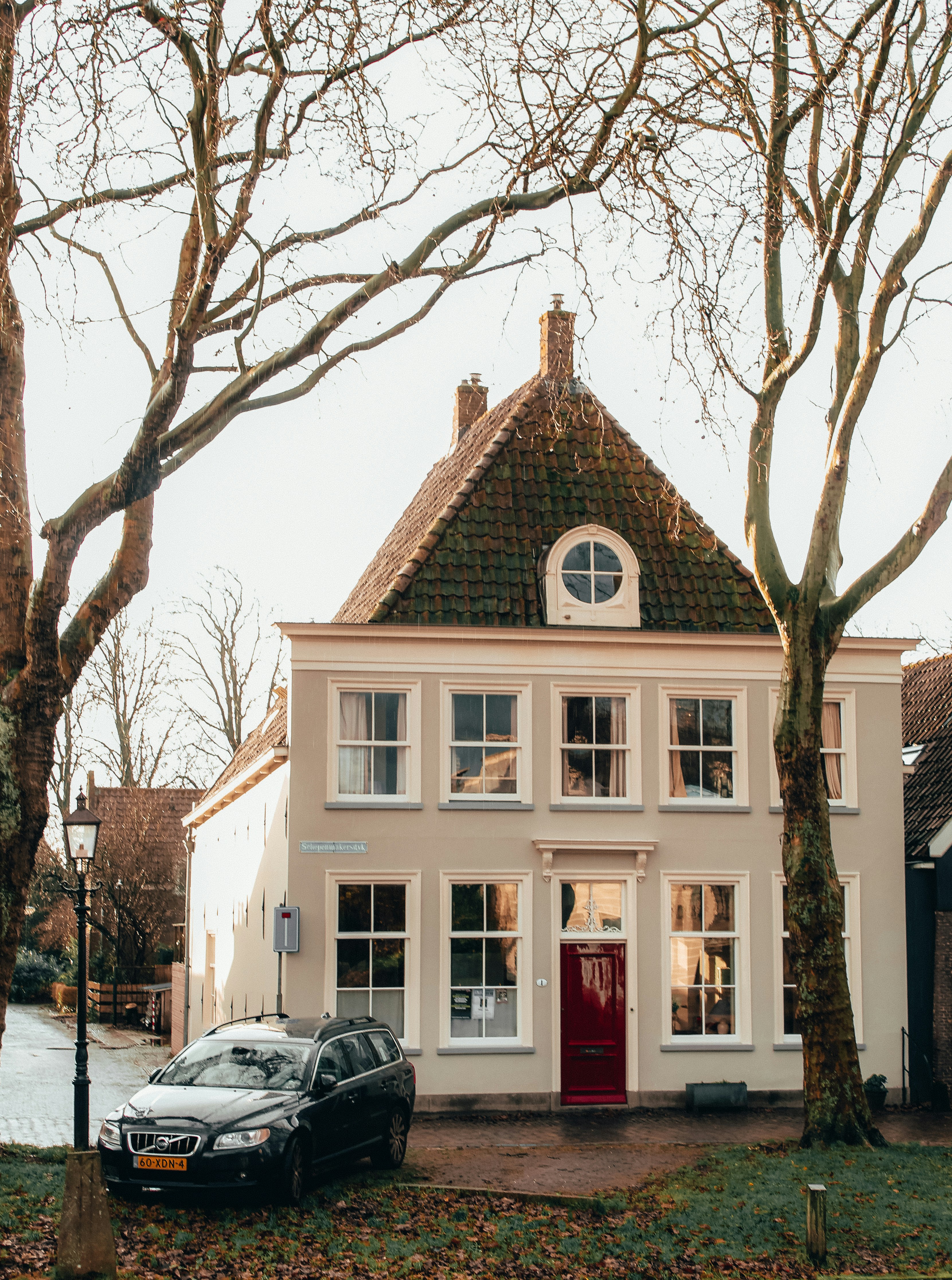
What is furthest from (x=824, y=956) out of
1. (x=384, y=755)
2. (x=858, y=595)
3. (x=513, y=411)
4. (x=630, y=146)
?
(x=513, y=411)

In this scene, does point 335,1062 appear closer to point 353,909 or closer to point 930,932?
point 353,909

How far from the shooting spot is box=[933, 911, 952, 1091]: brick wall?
67.4ft

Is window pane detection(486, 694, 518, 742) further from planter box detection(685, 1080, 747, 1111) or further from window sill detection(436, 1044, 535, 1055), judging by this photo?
planter box detection(685, 1080, 747, 1111)

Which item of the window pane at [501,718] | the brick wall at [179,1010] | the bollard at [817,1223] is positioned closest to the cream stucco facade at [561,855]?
the window pane at [501,718]

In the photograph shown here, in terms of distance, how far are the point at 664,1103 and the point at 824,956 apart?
559 cm

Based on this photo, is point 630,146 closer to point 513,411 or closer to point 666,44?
point 666,44

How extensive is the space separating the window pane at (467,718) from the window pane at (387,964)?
312cm

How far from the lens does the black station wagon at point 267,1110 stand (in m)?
12.1

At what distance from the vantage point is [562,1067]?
19.6 meters

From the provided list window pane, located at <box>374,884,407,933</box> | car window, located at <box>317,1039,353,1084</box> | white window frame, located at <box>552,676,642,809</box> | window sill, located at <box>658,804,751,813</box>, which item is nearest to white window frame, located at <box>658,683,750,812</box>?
window sill, located at <box>658,804,751,813</box>

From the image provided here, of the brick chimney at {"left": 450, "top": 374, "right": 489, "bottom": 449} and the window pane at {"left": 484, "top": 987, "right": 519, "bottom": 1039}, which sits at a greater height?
the brick chimney at {"left": 450, "top": 374, "right": 489, "bottom": 449}

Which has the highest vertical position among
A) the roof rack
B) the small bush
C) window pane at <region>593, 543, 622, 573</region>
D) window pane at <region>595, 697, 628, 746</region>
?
window pane at <region>593, 543, 622, 573</region>

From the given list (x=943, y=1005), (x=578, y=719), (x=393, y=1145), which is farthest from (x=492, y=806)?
(x=943, y=1005)

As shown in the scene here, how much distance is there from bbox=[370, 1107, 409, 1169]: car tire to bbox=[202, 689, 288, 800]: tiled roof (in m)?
6.78
